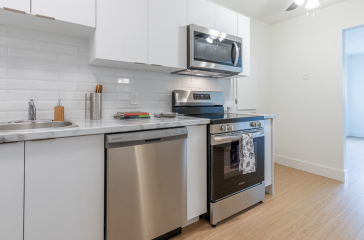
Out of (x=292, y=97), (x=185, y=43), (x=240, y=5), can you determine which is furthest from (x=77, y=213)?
(x=292, y=97)

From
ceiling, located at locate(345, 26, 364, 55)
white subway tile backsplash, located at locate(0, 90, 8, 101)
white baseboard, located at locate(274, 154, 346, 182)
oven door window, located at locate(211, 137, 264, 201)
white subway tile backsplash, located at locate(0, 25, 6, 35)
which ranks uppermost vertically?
ceiling, located at locate(345, 26, 364, 55)

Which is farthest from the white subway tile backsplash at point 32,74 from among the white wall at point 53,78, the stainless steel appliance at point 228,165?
the stainless steel appliance at point 228,165

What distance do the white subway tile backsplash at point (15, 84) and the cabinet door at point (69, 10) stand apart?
0.53 meters

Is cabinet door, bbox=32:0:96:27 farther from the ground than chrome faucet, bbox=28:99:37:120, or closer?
farther from the ground

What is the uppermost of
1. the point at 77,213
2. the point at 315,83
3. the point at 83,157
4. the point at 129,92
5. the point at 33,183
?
the point at 315,83

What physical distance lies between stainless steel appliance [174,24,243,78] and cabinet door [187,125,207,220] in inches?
27.7

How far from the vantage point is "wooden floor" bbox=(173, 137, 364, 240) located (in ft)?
5.39

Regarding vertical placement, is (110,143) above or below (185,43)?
below

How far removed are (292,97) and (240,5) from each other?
167 cm

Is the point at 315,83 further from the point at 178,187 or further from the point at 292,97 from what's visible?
the point at 178,187

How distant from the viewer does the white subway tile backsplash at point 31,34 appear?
1.49 meters

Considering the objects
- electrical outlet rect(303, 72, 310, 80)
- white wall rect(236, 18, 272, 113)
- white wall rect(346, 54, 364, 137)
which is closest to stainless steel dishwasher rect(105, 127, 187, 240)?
white wall rect(236, 18, 272, 113)

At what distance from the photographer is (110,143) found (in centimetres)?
124

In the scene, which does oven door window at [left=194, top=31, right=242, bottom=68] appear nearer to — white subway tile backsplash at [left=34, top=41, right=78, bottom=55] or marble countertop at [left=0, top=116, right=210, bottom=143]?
marble countertop at [left=0, top=116, right=210, bottom=143]
